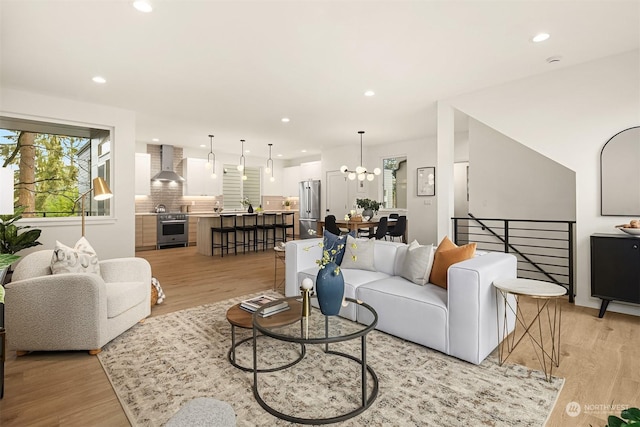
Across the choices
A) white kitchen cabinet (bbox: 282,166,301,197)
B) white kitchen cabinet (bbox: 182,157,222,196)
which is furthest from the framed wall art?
white kitchen cabinet (bbox: 182,157,222,196)

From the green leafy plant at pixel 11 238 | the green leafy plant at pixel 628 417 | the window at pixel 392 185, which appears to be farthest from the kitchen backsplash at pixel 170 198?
the green leafy plant at pixel 628 417

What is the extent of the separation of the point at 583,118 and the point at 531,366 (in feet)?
9.58

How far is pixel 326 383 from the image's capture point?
209cm

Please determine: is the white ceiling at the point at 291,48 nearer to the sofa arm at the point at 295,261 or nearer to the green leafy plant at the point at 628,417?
the sofa arm at the point at 295,261

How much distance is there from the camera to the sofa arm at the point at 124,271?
10.1 feet

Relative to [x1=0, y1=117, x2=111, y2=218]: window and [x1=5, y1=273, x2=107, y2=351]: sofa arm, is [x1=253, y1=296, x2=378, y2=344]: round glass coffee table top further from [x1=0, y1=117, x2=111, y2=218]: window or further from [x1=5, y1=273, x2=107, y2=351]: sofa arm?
[x1=0, y1=117, x2=111, y2=218]: window

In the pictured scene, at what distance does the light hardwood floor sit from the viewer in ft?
5.89

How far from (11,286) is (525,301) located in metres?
5.01

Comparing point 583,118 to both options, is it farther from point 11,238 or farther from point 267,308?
point 11,238

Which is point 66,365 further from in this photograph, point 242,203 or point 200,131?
point 242,203

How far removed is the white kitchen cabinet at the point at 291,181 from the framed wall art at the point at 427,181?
4105 mm

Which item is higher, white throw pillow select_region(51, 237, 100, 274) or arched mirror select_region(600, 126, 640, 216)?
arched mirror select_region(600, 126, 640, 216)

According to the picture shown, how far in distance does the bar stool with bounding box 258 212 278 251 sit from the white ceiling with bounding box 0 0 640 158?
345 cm

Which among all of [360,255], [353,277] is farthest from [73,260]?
[360,255]
